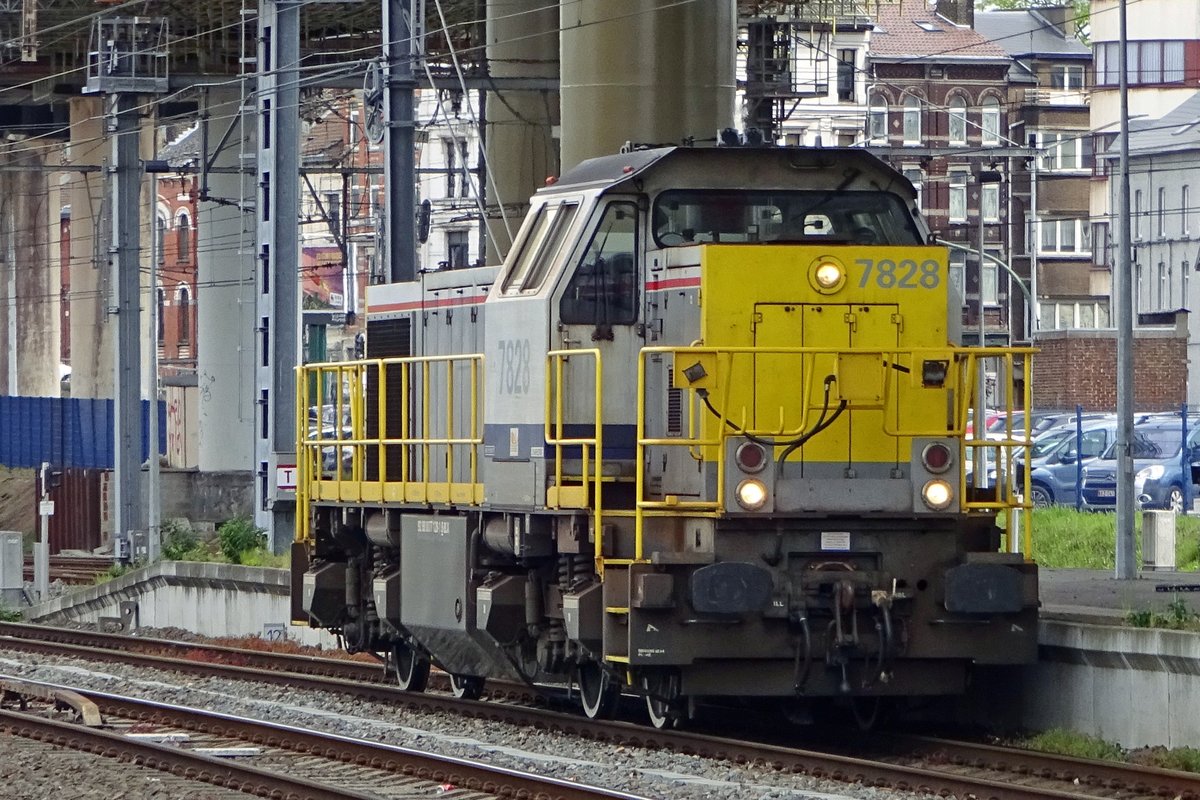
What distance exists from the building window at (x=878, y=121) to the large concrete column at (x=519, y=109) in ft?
143

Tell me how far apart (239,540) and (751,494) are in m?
16.6

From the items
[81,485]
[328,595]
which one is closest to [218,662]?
[328,595]

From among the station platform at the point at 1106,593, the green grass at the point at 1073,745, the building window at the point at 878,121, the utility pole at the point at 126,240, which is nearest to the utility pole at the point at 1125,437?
the station platform at the point at 1106,593

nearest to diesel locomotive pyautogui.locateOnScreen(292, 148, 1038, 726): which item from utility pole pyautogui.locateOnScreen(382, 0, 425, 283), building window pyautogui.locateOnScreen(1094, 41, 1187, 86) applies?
utility pole pyautogui.locateOnScreen(382, 0, 425, 283)

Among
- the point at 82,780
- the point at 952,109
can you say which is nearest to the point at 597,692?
the point at 82,780

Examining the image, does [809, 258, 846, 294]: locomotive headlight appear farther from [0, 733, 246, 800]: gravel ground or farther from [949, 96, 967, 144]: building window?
[949, 96, 967, 144]: building window

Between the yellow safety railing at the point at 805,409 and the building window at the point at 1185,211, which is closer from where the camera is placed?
the yellow safety railing at the point at 805,409

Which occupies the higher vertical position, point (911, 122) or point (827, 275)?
point (911, 122)

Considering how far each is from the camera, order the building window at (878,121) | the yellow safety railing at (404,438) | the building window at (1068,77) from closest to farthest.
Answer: the yellow safety railing at (404,438) < the building window at (878,121) < the building window at (1068,77)

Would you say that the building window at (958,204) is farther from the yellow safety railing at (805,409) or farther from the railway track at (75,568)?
the yellow safety railing at (805,409)

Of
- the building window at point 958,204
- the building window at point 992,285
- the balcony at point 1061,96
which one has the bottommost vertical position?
the building window at point 992,285

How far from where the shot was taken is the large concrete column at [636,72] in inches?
885

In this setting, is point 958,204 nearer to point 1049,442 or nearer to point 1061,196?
point 1061,196

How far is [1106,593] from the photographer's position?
1688 centimetres
